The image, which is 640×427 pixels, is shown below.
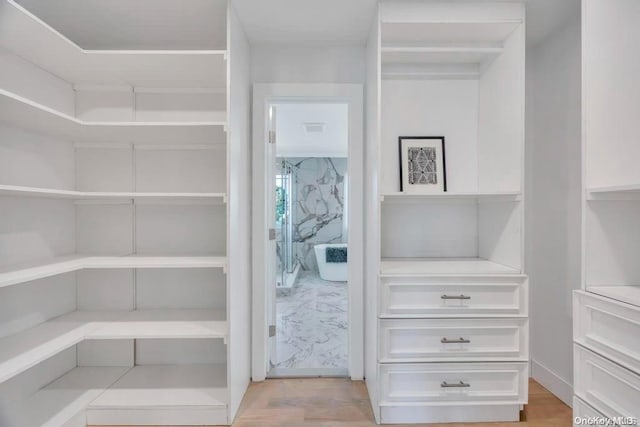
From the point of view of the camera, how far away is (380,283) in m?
1.77

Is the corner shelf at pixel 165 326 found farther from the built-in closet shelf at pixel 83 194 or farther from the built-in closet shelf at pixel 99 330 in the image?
the built-in closet shelf at pixel 83 194

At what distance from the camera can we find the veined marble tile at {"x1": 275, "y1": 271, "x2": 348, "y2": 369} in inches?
104

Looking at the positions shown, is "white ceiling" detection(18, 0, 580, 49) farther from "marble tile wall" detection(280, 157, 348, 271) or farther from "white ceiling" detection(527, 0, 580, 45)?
"marble tile wall" detection(280, 157, 348, 271)

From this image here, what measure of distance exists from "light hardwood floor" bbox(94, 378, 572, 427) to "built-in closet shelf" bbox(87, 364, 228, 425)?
0.53 ft

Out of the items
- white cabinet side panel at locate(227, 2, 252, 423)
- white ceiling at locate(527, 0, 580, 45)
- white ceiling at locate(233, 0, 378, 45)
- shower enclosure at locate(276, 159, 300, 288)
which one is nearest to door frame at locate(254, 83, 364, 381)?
white cabinet side panel at locate(227, 2, 252, 423)

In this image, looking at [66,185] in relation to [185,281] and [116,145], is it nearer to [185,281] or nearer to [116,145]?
[116,145]

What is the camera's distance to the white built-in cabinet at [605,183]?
4.19 feet

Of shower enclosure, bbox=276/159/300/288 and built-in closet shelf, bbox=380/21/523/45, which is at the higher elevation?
built-in closet shelf, bbox=380/21/523/45

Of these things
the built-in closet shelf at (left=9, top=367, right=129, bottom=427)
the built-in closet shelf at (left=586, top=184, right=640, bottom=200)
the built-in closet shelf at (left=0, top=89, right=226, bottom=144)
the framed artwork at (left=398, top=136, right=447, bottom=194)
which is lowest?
the built-in closet shelf at (left=9, top=367, right=129, bottom=427)

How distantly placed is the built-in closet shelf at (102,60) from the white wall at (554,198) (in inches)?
78.2

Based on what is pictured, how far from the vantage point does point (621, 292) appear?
4.10ft

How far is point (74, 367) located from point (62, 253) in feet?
2.48

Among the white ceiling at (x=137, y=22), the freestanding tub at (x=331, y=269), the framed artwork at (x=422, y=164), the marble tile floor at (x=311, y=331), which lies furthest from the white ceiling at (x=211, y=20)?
the freestanding tub at (x=331, y=269)

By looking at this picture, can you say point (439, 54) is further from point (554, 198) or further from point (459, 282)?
point (459, 282)
